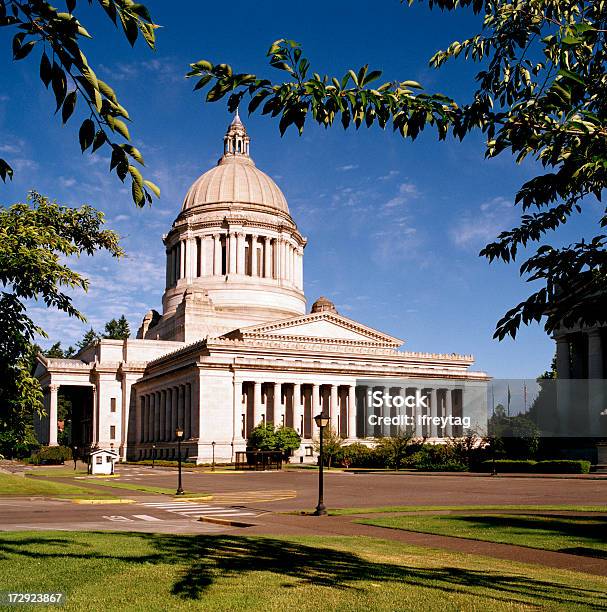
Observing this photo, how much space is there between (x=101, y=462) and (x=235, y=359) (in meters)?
26.5

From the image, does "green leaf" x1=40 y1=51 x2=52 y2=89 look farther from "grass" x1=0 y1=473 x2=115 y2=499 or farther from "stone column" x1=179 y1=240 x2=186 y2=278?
"stone column" x1=179 y1=240 x2=186 y2=278

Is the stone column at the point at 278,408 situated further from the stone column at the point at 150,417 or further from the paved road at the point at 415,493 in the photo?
the paved road at the point at 415,493

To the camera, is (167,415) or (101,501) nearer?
(101,501)

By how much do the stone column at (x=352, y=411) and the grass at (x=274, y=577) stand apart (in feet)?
260

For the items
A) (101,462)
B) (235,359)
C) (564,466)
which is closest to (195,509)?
(564,466)

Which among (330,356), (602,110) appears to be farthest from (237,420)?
(602,110)

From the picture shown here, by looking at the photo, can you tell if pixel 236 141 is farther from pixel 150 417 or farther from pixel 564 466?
pixel 564 466

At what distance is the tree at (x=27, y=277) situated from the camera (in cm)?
2483

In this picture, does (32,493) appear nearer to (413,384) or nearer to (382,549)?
(382,549)

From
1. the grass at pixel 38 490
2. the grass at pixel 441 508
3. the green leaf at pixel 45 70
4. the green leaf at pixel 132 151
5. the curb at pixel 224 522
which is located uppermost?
the green leaf at pixel 45 70

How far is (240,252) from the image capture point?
12019 centimetres

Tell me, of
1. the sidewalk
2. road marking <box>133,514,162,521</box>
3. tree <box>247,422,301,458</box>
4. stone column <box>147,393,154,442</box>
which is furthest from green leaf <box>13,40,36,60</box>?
stone column <box>147,393,154,442</box>

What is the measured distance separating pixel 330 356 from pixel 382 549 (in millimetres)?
81119

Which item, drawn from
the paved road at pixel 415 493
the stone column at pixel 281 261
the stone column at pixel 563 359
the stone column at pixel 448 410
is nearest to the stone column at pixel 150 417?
the stone column at pixel 281 261
